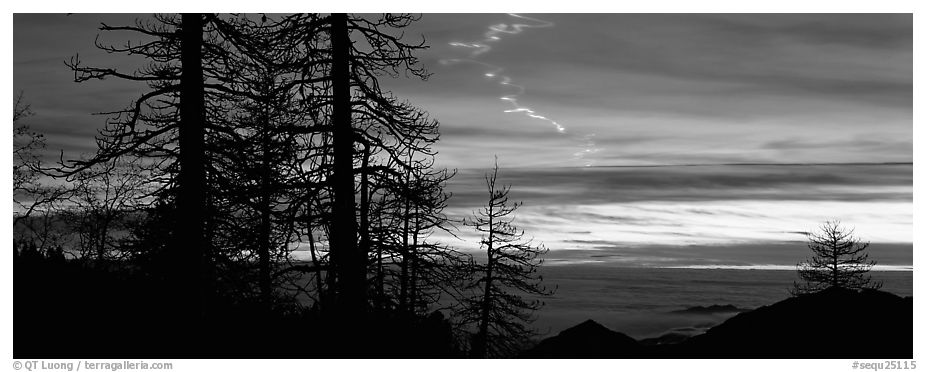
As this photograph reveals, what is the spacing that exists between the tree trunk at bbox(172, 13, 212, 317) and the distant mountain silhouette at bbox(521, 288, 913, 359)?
44.4 ft

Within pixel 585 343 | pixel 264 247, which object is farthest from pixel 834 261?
pixel 264 247

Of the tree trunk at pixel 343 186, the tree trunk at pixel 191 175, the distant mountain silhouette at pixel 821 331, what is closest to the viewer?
the tree trunk at pixel 343 186

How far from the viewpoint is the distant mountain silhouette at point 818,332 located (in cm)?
1822

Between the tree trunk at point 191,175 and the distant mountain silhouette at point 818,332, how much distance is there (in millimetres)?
13518

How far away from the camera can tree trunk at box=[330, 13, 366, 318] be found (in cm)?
1412

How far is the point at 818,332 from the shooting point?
1969cm

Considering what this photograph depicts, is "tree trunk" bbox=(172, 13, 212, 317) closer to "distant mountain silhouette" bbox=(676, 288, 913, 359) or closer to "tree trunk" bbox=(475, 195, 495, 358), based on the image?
"distant mountain silhouette" bbox=(676, 288, 913, 359)

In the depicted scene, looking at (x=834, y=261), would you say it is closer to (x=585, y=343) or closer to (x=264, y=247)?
(x=585, y=343)

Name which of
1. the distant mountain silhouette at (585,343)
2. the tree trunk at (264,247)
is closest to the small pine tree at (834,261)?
the distant mountain silhouette at (585,343)

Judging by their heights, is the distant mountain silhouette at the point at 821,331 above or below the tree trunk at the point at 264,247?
below

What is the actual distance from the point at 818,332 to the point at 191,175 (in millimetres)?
16886

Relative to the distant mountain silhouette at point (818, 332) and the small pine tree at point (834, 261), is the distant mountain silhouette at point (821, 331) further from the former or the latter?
the small pine tree at point (834, 261)

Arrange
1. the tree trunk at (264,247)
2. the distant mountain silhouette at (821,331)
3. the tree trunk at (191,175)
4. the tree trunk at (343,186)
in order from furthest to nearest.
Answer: the distant mountain silhouette at (821,331) → the tree trunk at (264,247) → the tree trunk at (191,175) → the tree trunk at (343,186)
